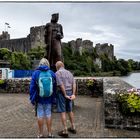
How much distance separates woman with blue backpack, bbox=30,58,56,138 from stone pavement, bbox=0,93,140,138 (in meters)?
0.44

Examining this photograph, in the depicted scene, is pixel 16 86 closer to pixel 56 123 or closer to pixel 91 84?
pixel 91 84

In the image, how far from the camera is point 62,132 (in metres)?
8.42

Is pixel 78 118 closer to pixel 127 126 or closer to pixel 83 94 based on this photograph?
pixel 127 126

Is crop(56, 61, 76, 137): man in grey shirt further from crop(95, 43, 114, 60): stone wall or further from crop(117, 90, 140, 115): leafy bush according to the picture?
crop(95, 43, 114, 60): stone wall

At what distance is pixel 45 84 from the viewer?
26.8ft

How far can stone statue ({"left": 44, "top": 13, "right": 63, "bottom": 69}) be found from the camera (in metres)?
12.4

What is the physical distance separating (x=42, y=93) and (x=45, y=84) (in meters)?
0.21

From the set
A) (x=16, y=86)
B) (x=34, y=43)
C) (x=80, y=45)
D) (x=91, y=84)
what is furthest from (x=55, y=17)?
(x=80, y=45)

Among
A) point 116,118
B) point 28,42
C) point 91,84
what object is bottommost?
point 116,118

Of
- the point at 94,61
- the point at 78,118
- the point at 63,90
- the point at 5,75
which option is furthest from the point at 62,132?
the point at 94,61

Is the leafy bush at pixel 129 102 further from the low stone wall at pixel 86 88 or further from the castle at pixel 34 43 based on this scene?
the castle at pixel 34 43

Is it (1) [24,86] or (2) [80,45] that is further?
(2) [80,45]

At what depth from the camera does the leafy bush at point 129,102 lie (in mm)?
9055

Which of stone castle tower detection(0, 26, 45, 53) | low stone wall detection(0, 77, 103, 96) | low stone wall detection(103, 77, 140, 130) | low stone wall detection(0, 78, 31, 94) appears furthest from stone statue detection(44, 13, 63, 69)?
stone castle tower detection(0, 26, 45, 53)
